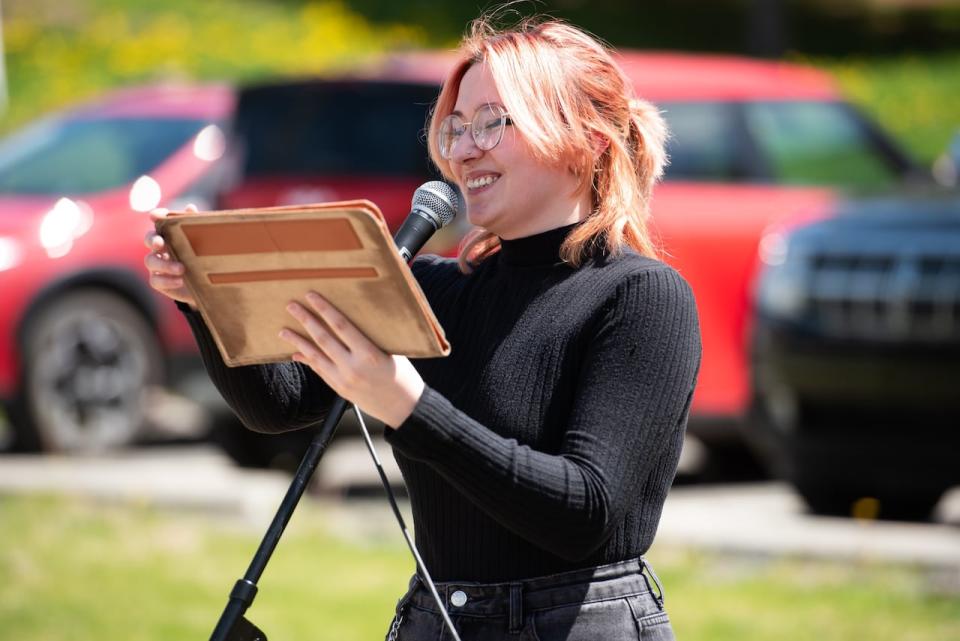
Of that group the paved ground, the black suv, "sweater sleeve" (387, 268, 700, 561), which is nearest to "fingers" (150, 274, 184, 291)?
"sweater sleeve" (387, 268, 700, 561)

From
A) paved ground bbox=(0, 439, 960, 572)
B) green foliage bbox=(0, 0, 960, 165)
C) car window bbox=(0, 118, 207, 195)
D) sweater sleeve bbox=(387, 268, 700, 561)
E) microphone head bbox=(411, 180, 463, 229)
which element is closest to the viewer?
sweater sleeve bbox=(387, 268, 700, 561)

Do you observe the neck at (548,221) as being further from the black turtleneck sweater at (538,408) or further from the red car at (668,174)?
the red car at (668,174)

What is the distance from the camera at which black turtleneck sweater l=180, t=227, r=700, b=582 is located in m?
2.26

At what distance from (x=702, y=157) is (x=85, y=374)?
3.44 m

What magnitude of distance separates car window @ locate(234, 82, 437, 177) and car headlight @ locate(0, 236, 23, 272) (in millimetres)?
1324

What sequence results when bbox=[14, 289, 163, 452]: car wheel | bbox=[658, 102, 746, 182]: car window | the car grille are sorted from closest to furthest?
the car grille → bbox=[658, 102, 746, 182]: car window → bbox=[14, 289, 163, 452]: car wheel

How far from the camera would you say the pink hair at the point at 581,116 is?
8.26 ft

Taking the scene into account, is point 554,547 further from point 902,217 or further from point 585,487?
point 902,217

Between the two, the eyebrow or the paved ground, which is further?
the paved ground

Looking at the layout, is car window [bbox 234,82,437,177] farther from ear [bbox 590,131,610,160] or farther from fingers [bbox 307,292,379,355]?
fingers [bbox 307,292,379,355]

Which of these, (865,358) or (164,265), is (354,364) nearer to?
(164,265)

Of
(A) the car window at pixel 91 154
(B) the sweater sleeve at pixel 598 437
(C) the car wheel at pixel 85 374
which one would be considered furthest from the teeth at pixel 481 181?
(A) the car window at pixel 91 154

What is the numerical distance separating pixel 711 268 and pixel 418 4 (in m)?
24.1

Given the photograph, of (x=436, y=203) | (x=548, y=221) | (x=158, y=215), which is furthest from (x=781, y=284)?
(x=158, y=215)
